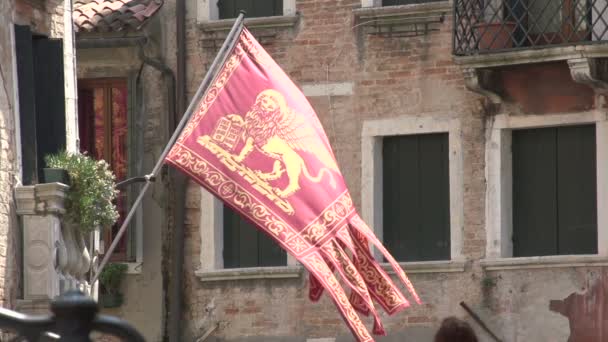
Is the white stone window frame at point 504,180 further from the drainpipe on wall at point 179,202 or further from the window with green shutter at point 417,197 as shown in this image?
the drainpipe on wall at point 179,202

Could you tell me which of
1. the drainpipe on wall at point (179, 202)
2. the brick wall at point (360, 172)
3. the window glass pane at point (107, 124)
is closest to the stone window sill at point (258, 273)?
the brick wall at point (360, 172)

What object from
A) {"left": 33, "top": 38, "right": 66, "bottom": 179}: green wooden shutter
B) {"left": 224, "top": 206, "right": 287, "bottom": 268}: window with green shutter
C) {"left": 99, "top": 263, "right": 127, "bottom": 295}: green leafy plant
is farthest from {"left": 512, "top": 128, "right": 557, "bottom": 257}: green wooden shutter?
{"left": 33, "top": 38, "right": 66, "bottom": 179}: green wooden shutter

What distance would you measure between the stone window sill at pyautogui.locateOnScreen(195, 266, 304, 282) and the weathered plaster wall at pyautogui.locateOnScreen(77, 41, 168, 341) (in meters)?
0.75

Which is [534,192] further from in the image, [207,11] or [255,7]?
[207,11]

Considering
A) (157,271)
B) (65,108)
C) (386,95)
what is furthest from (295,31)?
(65,108)

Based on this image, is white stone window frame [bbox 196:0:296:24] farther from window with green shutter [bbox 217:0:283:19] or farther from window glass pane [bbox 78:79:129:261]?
window glass pane [bbox 78:79:129:261]

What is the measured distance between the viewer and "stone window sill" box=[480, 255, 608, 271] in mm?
18906

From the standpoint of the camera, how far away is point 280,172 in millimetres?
15383

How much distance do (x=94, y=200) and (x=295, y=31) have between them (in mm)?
6254

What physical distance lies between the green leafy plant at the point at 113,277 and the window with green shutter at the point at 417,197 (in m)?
3.01

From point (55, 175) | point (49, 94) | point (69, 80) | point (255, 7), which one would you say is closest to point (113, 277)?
point (255, 7)

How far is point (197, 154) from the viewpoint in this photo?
14961 millimetres

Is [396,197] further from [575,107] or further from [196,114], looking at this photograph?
[196,114]

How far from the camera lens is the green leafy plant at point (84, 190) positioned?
1491 cm
